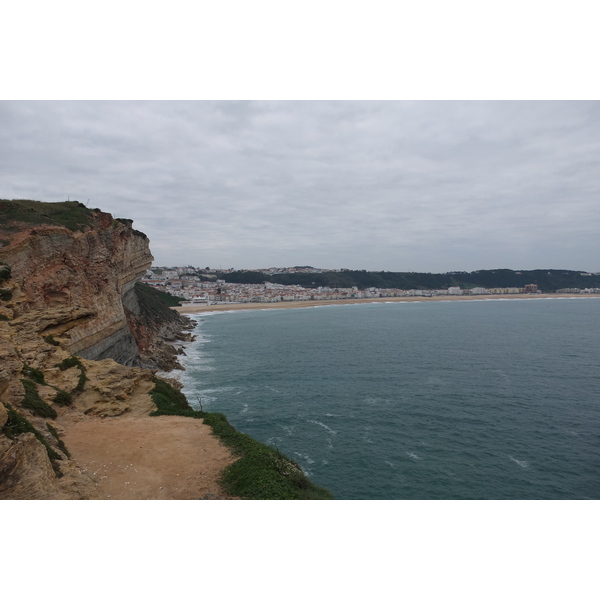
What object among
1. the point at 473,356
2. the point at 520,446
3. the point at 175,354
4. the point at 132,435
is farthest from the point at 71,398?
the point at 473,356

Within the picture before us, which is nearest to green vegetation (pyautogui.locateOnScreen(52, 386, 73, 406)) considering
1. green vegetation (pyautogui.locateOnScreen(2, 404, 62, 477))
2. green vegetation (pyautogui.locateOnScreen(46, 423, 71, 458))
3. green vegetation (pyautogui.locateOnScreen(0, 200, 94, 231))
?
green vegetation (pyautogui.locateOnScreen(46, 423, 71, 458))

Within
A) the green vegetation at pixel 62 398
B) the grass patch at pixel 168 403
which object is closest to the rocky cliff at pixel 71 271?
the green vegetation at pixel 62 398

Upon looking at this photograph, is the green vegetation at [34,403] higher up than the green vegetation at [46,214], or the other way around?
the green vegetation at [46,214]

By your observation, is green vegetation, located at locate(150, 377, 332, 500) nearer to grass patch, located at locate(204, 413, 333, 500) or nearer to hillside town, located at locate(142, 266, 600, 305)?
grass patch, located at locate(204, 413, 333, 500)

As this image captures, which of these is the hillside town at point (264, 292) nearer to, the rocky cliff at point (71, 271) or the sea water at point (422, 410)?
the sea water at point (422, 410)

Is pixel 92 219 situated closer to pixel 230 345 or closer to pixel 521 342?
pixel 230 345

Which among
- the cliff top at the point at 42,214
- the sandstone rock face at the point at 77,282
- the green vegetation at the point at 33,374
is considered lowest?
the green vegetation at the point at 33,374
